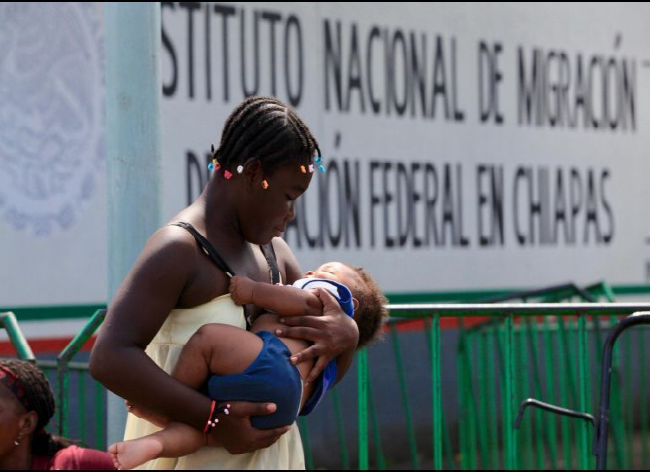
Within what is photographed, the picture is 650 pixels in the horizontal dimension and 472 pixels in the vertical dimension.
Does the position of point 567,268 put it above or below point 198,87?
below

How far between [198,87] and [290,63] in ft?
2.62

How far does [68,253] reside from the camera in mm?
6781

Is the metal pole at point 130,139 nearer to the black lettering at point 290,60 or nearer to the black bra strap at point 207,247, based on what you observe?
the black bra strap at point 207,247

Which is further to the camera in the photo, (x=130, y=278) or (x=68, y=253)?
(x=68, y=253)

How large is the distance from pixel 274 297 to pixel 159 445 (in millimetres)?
443

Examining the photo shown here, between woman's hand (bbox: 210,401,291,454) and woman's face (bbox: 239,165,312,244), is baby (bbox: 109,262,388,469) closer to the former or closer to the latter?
woman's hand (bbox: 210,401,291,454)

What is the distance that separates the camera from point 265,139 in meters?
2.89

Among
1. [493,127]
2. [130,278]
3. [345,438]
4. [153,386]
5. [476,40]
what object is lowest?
[345,438]

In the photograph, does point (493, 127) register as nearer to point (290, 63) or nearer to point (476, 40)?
point (476, 40)

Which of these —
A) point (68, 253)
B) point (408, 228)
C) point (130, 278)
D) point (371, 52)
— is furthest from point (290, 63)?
point (130, 278)

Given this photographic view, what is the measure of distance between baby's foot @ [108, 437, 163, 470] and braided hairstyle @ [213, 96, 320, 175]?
27.6 inches

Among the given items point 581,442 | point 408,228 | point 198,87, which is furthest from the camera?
point 408,228

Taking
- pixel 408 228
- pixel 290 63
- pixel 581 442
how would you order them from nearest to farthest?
pixel 581 442
pixel 290 63
pixel 408 228

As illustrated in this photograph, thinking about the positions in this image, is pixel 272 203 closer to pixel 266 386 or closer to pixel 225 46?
pixel 266 386
